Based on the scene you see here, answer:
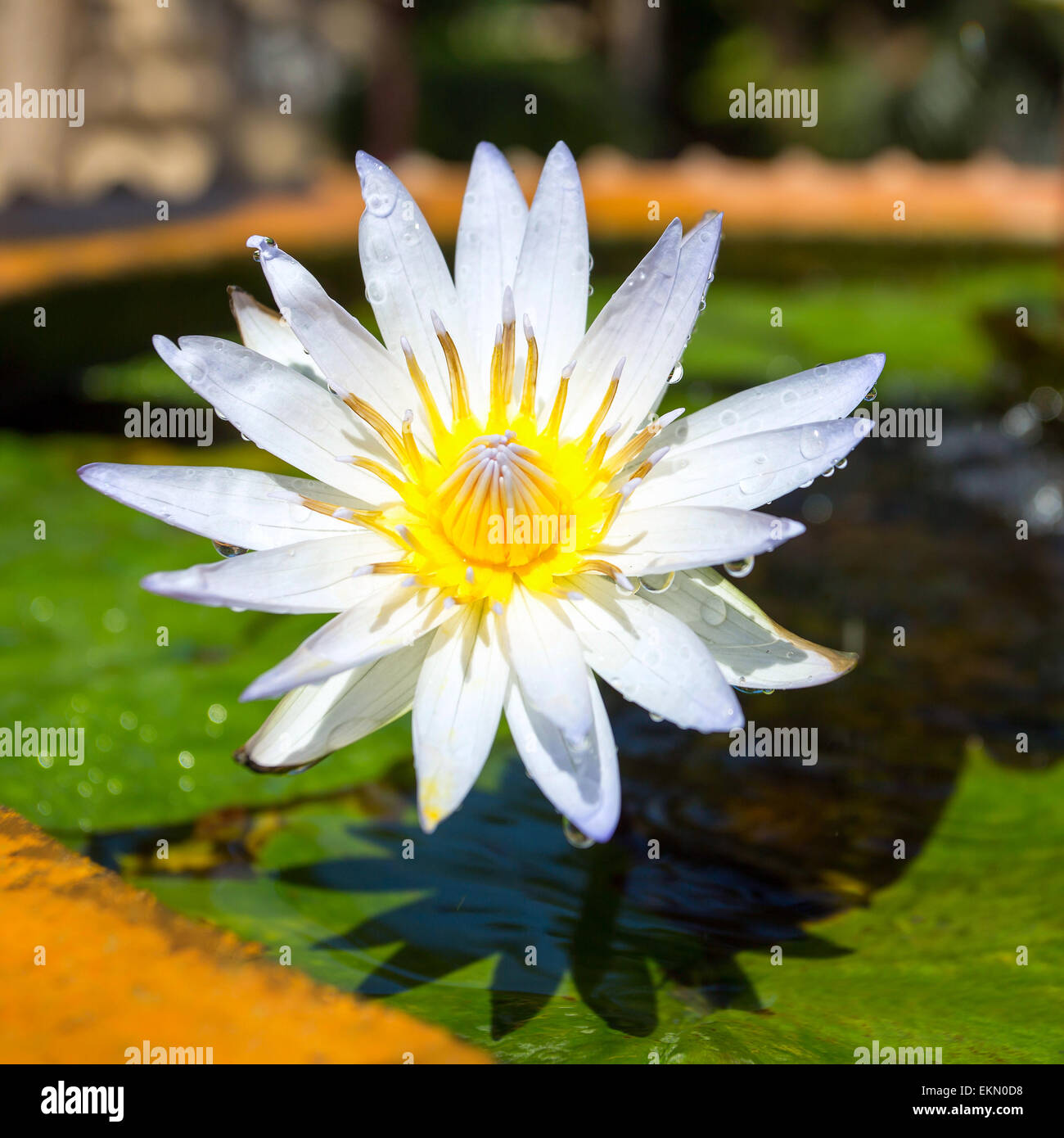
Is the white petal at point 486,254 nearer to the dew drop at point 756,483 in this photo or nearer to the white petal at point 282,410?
the white petal at point 282,410

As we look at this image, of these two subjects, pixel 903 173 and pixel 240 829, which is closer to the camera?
pixel 240 829

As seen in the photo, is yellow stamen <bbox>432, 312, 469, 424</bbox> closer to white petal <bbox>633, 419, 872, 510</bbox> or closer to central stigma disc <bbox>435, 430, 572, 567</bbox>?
central stigma disc <bbox>435, 430, 572, 567</bbox>

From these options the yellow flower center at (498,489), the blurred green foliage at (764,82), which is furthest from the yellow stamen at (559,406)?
the blurred green foliage at (764,82)

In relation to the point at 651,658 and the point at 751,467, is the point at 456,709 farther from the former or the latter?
the point at 751,467

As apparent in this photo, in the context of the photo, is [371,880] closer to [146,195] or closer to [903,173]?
[146,195]

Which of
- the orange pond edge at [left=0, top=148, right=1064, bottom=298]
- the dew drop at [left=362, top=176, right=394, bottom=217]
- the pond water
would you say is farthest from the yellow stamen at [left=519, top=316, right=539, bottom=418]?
the orange pond edge at [left=0, top=148, right=1064, bottom=298]
